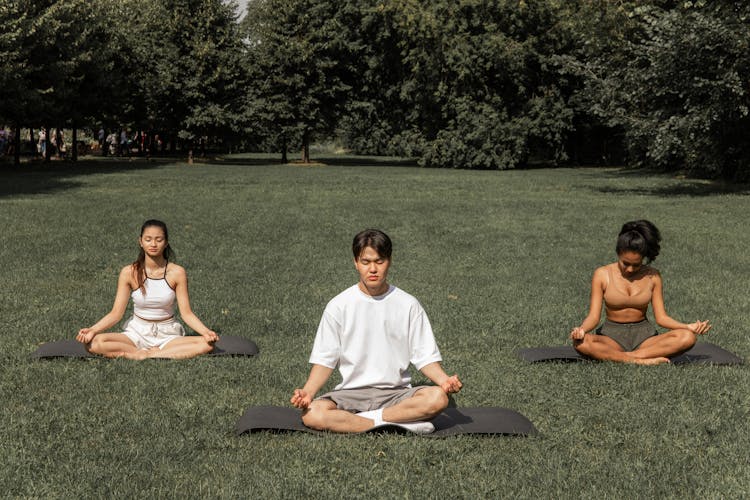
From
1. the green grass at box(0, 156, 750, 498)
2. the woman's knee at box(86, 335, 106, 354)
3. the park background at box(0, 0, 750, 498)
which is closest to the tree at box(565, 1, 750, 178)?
the park background at box(0, 0, 750, 498)

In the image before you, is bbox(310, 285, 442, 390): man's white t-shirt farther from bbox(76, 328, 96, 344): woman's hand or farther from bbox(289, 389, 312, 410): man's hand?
bbox(76, 328, 96, 344): woman's hand

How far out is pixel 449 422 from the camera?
602cm

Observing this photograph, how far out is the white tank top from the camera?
26.4ft

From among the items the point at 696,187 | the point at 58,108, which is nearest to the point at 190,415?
the point at 696,187

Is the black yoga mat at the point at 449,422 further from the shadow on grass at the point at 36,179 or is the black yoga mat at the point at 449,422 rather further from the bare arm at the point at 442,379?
the shadow on grass at the point at 36,179

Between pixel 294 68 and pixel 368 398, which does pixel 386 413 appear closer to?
pixel 368 398

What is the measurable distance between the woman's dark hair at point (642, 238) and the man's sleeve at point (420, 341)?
8.89ft

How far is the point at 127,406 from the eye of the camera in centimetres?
642

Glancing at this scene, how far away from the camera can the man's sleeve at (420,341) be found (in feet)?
18.7

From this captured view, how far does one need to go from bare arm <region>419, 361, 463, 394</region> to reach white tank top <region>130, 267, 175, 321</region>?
329cm

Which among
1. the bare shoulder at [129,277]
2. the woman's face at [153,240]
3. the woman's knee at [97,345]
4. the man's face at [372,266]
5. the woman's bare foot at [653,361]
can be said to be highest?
the man's face at [372,266]

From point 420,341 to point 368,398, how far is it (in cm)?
59

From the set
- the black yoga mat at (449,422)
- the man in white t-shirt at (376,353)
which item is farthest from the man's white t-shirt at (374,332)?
the black yoga mat at (449,422)

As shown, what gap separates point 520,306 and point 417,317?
5.12 meters
